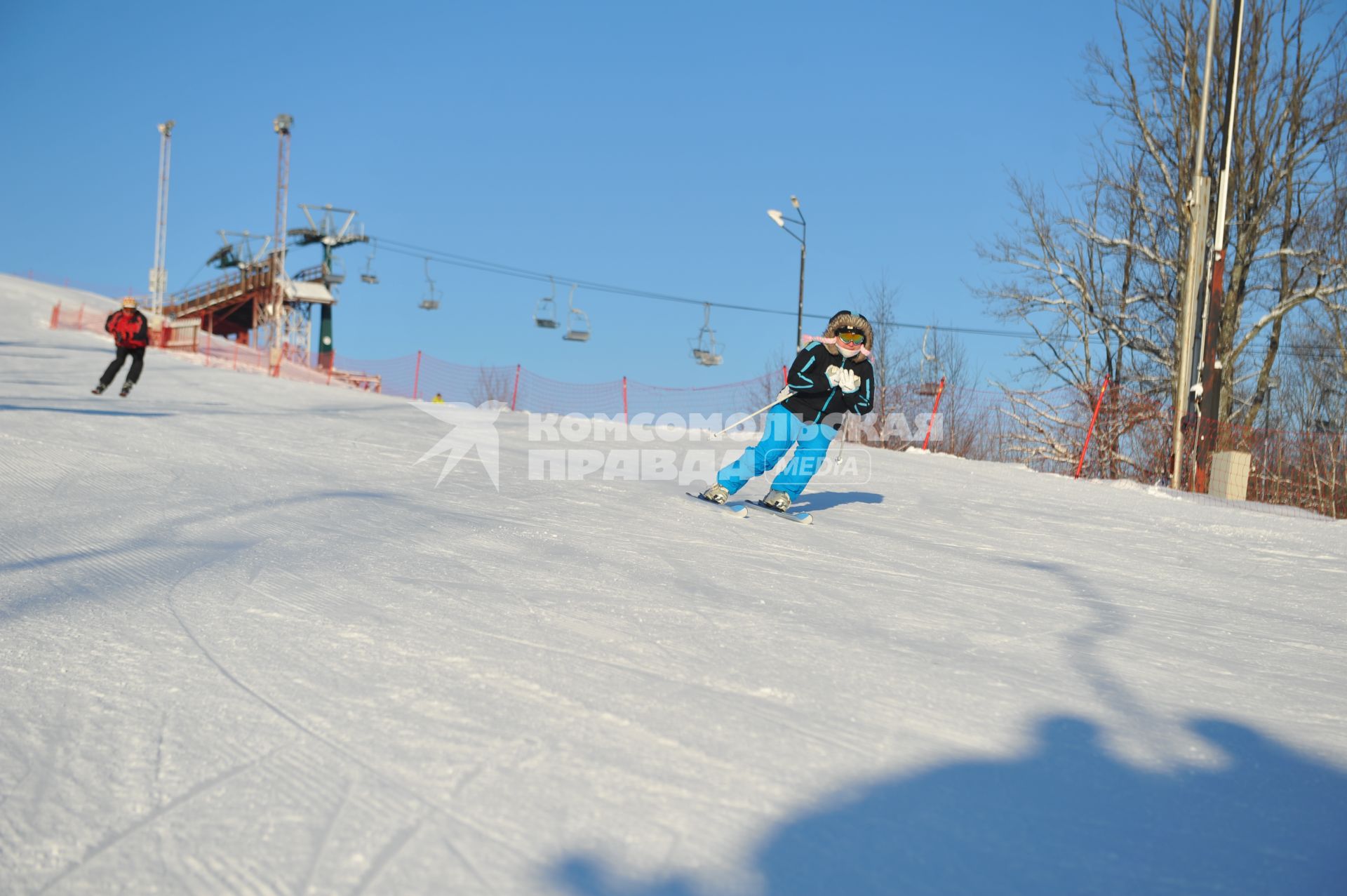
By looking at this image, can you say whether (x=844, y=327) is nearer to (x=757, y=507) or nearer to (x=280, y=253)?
(x=757, y=507)

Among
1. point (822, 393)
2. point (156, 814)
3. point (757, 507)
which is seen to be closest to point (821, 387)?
point (822, 393)

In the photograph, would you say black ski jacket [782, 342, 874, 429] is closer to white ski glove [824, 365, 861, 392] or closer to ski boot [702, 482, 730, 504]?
white ski glove [824, 365, 861, 392]

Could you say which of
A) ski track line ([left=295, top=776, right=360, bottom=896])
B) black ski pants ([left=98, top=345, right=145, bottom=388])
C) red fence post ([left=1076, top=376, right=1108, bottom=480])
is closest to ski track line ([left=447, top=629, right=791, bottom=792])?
ski track line ([left=295, top=776, right=360, bottom=896])

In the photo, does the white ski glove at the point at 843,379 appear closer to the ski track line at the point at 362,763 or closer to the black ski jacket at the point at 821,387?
the black ski jacket at the point at 821,387

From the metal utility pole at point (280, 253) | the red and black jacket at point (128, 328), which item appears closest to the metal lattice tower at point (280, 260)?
the metal utility pole at point (280, 253)

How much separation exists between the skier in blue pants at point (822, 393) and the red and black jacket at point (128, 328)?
434 inches

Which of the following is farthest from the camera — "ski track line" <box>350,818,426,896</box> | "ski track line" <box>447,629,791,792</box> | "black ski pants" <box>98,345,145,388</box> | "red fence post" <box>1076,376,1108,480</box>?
"red fence post" <box>1076,376,1108,480</box>

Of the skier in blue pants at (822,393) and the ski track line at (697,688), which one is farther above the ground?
the skier in blue pants at (822,393)

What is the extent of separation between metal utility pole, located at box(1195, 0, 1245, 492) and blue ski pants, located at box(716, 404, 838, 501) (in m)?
9.94

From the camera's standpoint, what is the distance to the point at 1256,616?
4.94 m

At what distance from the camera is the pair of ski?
7.11 metres

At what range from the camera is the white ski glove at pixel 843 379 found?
270 inches

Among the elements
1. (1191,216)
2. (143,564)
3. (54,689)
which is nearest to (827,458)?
(1191,216)

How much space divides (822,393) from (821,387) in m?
0.05
